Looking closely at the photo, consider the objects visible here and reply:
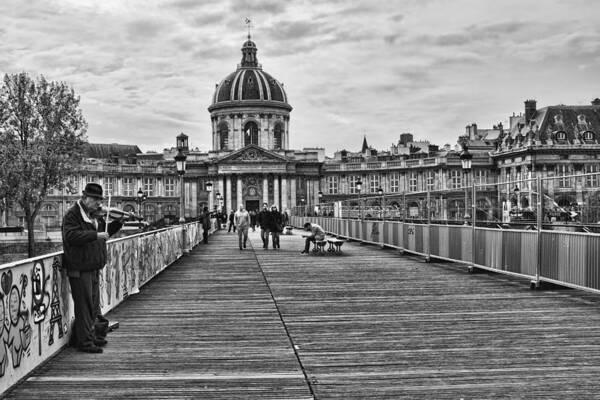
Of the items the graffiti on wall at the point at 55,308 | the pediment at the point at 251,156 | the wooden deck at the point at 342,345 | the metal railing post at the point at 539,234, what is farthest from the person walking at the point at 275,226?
the pediment at the point at 251,156

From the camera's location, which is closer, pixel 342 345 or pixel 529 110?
pixel 342 345

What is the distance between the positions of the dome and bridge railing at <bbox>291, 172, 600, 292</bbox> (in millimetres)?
87358

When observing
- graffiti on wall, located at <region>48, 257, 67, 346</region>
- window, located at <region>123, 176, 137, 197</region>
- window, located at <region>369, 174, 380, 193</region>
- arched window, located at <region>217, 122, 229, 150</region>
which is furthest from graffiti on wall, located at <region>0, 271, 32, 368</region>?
arched window, located at <region>217, 122, 229, 150</region>

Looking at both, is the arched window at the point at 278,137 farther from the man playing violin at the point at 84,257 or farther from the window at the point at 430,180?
the man playing violin at the point at 84,257

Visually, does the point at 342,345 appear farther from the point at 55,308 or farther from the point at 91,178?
the point at 91,178

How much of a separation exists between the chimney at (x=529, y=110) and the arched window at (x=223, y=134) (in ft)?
142

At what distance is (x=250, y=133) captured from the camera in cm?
11331

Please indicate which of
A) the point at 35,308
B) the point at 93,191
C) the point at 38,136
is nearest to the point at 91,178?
the point at 38,136

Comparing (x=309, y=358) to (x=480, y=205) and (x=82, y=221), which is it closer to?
(x=82, y=221)

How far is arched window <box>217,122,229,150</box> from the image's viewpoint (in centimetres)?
11388

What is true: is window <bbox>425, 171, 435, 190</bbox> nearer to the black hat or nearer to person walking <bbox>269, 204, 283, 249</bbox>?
person walking <bbox>269, 204, 283, 249</bbox>

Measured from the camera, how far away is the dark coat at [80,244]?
892cm

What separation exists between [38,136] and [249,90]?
6464 cm

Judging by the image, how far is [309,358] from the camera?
858 centimetres
